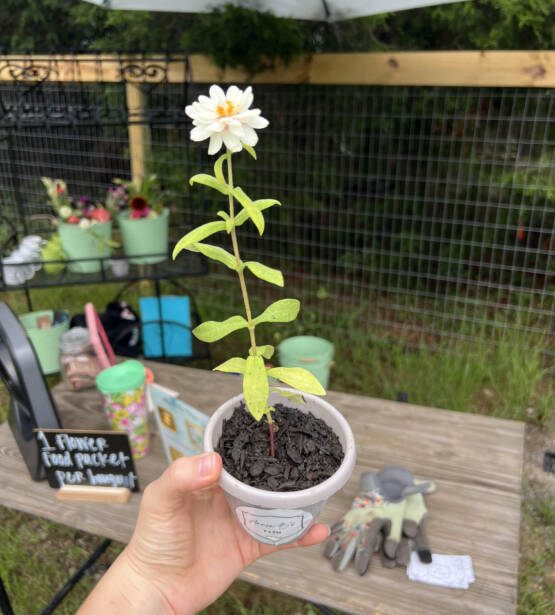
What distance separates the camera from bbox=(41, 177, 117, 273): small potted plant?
2.15 meters

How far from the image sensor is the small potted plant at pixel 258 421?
630 millimetres

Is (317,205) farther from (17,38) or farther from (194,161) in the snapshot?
(17,38)

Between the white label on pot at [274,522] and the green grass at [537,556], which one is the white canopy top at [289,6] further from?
the green grass at [537,556]

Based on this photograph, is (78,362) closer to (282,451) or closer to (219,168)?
(282,451)

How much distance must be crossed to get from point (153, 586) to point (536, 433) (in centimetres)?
217

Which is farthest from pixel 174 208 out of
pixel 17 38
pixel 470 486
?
pixel 470 486

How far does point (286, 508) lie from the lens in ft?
2.37

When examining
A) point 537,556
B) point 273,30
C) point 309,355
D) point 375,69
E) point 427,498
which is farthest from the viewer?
point 375,69

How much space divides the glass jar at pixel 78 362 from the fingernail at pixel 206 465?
965 mm

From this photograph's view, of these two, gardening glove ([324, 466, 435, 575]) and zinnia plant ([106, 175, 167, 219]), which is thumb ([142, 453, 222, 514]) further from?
zinnia plant ([106, 175, 167, 219])

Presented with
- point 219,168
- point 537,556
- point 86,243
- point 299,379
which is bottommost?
point 537,556

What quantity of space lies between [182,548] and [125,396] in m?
0.49

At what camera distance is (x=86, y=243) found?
2.19 metres

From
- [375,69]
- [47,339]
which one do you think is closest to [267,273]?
[47,339]
